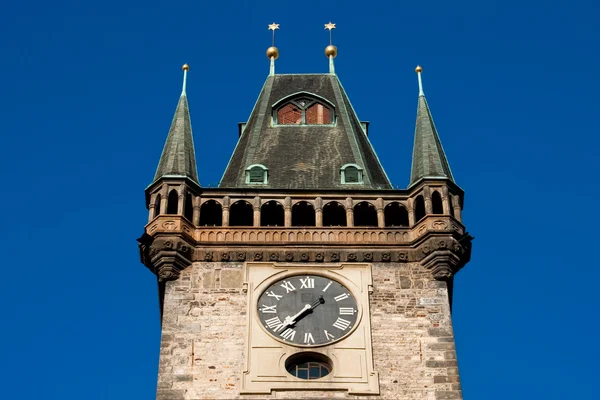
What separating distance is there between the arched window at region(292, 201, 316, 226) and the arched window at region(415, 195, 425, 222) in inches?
100

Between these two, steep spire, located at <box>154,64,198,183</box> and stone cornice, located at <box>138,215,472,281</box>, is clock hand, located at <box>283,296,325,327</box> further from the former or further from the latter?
steep spire, located at <box>154,64,198,183</box>

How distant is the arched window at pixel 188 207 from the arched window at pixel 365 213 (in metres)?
4.03

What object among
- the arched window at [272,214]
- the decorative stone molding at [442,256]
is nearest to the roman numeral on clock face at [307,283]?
the arched window at [272,214]

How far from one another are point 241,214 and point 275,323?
400 cm

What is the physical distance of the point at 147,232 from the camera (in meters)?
36.6

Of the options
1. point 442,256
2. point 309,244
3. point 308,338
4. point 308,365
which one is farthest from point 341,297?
point 442,256

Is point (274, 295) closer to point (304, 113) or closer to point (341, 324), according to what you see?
point (341, 324)

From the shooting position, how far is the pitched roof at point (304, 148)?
39594 millimetres

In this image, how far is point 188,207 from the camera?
37.6m

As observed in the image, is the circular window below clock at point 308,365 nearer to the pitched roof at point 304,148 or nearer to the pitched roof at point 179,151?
the pitched roof at point 304,148

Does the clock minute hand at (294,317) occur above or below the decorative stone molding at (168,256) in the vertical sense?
below

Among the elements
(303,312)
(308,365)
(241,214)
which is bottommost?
(308,365)

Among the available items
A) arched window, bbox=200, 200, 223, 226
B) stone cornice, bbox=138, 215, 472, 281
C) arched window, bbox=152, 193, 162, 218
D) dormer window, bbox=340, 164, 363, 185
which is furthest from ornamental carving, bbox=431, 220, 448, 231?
arched window, bbox=152, 193, 162, 218

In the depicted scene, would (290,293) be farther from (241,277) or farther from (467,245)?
(467,245)
